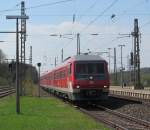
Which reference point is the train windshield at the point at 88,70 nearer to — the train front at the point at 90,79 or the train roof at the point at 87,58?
the train front at the point at 90,79

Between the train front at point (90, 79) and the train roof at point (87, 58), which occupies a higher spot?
the train roof at point (87, 58)

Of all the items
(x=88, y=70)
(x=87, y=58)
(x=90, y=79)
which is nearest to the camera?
(x=90, y=79)

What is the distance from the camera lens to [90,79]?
30.3 m

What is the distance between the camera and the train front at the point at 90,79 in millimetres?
30078

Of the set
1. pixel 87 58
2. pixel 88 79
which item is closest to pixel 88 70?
pixel 88 79

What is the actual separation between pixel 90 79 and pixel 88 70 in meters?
0.76

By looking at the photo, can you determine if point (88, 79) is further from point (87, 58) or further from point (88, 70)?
point (87, 58)

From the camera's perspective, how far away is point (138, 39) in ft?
207

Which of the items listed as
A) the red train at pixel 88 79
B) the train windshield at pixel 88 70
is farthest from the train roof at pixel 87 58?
the train windshield at pixel 88 70

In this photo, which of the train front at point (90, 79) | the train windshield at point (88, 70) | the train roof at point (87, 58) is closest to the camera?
the train front at point (90, 79)

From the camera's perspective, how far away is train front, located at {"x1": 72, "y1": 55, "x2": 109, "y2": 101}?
30.1m

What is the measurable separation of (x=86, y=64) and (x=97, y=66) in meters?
0.71

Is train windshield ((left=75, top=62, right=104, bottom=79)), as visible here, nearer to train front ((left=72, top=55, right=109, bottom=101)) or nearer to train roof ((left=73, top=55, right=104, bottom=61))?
train front ((left=72, top=55, right=109, bottom=101))

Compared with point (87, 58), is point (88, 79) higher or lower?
lower
